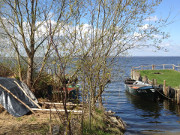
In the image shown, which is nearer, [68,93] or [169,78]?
[68,93]

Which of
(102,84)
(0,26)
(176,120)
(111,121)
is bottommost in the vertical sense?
A: (176,120)

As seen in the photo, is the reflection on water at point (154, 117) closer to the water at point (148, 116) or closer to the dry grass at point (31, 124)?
the water at point (148, 116)

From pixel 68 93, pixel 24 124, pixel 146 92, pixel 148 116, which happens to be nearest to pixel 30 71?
pixel 68 93

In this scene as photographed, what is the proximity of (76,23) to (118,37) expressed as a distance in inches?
81.9

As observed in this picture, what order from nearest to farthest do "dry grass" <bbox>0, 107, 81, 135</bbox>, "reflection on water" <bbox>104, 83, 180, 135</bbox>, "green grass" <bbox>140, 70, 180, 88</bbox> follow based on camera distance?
1. "dry grass" <bbox>0, 107, 81, 135</bbox>
2. "reflection on water" <bbox>104, 83, 180, 135</bbox>
3. "green grass" <bbox>140, 70, 180, 88</bbox>

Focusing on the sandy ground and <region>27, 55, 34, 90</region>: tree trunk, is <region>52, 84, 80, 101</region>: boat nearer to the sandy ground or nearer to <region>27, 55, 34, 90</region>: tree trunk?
the sandy ground

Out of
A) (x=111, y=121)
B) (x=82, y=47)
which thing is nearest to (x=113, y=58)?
(x=82, y=47)

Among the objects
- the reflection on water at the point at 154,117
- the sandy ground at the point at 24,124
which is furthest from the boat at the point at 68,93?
the reflection on water at the point at 154,117

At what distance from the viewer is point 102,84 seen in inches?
359

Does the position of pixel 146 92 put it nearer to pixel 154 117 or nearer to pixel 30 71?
pixel 154 117

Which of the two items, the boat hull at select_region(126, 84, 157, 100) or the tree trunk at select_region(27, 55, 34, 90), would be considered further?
the boat hull at select_region(126, 84, 157, 100)

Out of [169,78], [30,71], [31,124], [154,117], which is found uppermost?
[30,71]

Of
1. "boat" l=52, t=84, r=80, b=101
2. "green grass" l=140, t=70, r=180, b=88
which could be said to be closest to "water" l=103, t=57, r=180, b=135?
"boat" l=52, t=84, r=80, b=101

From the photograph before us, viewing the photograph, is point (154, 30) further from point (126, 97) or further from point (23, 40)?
point (126, 97)
